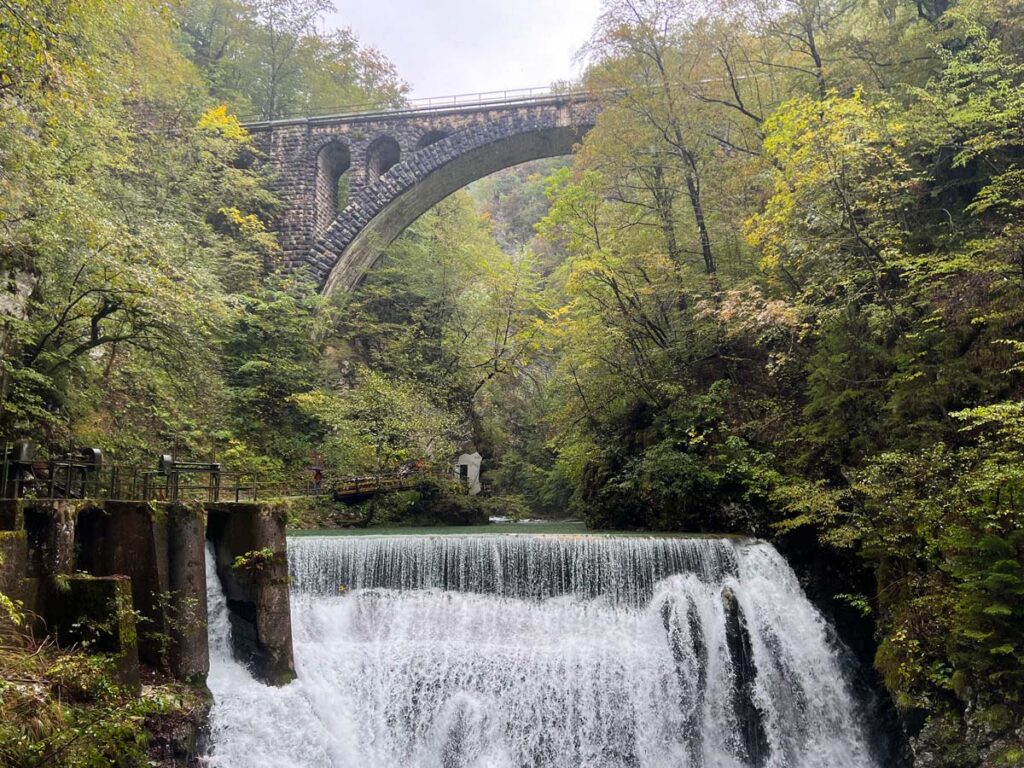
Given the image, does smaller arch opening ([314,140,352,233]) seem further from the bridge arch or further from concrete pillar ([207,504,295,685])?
concrete pillar ([207,504,295,685])

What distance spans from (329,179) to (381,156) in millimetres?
2085

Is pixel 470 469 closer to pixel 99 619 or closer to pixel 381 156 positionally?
pixel 381 156

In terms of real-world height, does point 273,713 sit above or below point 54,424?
below

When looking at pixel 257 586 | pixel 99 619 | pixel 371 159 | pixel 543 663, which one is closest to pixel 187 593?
pixel 257 586

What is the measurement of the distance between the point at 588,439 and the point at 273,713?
30.7ft

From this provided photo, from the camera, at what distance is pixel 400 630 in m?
9.56

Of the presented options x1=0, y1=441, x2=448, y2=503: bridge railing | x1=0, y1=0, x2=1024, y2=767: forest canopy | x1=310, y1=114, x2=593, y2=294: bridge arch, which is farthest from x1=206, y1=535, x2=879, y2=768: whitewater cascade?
x1=310, y1=114, x2=593, y2=294: bridge arch

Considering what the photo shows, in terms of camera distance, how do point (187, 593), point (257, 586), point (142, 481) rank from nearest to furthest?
point (187, 593) < point (257, 586) < point (142, 481)

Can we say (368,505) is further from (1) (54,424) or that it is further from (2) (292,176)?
(2) (292,176)

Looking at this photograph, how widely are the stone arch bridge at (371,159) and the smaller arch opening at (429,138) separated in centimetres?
3

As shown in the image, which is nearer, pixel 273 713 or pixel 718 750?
pixel 273 713

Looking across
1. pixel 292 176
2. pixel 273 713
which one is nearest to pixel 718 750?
pixel 273 713

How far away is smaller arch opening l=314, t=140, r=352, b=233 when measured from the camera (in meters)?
22.6

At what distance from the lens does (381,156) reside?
2398 cm
